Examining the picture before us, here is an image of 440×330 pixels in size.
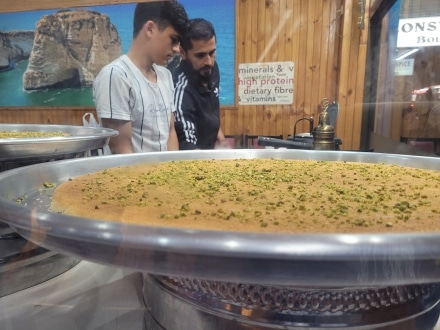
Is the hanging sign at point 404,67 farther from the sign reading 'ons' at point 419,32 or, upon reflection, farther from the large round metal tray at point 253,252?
the large round metal tray at point 253,252

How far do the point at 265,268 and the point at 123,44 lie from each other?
961mm

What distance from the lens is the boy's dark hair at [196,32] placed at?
1047 millimetres

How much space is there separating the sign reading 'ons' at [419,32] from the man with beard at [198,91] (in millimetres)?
683

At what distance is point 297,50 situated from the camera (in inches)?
42.9

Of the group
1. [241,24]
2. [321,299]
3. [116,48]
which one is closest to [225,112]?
[241,24]

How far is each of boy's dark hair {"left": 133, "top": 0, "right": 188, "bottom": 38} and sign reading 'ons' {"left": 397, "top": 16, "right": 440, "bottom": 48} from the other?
0.76m

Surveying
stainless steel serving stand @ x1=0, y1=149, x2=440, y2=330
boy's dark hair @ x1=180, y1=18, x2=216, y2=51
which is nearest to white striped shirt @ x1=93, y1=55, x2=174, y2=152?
boy's dark hair @ x1=180, y1=18, x2=216, y2=51

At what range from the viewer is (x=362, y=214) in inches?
21.1

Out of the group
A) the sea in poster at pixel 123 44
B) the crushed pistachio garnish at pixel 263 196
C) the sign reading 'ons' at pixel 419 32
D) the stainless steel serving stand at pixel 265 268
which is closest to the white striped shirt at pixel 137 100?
the sea in poster at pixel 123 44

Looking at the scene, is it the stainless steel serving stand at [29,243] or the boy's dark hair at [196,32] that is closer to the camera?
the stainless steel serving stand at [29,243]

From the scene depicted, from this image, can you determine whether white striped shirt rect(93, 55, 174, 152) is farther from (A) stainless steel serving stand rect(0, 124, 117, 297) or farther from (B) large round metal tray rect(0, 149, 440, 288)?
(B) large round metal tray rect(0, 149, 440, 288)

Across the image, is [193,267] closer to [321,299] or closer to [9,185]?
[321,299]

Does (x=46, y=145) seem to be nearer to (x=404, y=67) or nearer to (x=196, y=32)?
(x=196, y=32)

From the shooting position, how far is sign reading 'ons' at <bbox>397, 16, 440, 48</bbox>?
1125 mm
